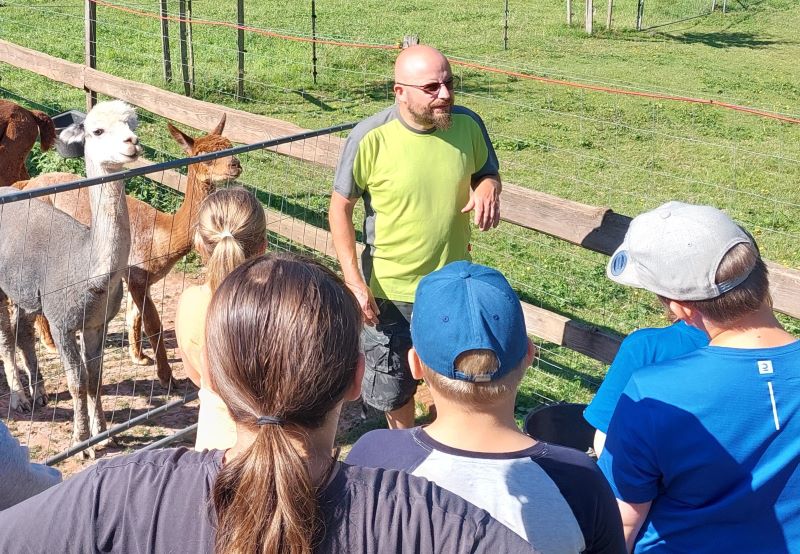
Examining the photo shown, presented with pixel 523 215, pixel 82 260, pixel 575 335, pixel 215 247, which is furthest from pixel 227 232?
pixel 575 335

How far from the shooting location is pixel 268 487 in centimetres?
128

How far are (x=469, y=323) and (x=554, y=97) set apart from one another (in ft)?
43.1

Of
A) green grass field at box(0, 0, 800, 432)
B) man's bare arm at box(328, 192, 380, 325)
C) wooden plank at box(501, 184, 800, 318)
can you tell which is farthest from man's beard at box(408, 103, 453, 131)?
green grass field at box(0, 0, 800, 432)

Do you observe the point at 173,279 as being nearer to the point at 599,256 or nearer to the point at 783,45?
the point at 599,256

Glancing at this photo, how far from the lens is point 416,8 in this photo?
23.5 metres

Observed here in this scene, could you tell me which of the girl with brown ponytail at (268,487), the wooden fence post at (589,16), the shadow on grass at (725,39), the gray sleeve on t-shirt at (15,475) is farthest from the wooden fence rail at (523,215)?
the shadow on grass at (725,39)

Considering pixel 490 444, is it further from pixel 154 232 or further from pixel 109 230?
pixel 154 232

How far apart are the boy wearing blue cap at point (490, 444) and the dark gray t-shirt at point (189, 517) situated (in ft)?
1.11

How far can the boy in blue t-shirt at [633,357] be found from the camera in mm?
2240

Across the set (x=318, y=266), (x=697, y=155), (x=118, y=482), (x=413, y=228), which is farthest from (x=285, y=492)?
(x=697, y=155)

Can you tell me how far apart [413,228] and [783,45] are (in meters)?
20.0

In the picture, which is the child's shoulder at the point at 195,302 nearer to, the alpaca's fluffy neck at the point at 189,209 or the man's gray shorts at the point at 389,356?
the man's gray shorts at the point at 389,356

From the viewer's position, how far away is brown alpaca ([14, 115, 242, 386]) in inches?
223

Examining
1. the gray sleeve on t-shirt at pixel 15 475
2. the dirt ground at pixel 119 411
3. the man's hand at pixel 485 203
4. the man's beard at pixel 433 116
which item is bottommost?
the dirt ground at pixel 119 411
